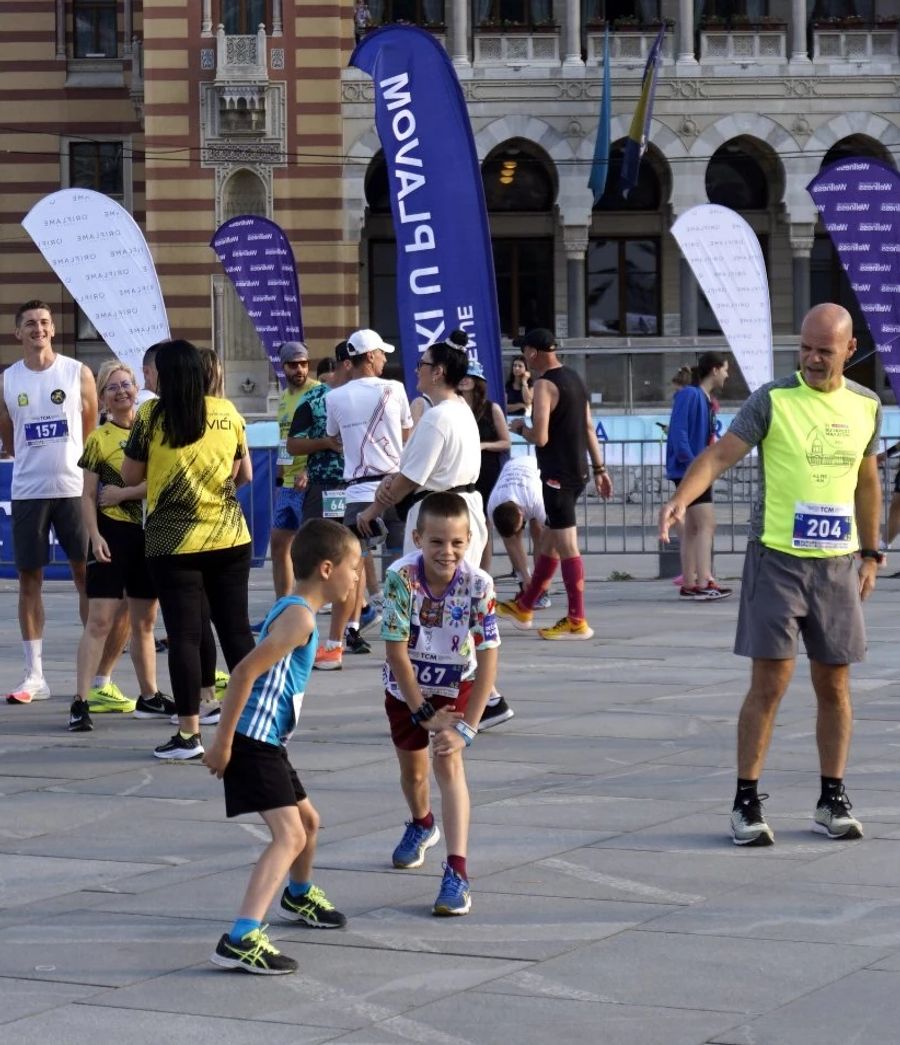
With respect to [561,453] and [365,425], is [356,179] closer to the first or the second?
[561,453]

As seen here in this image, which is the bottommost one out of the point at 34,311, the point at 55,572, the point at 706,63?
the point at 55,572

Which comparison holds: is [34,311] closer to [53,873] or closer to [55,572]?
[53,873]

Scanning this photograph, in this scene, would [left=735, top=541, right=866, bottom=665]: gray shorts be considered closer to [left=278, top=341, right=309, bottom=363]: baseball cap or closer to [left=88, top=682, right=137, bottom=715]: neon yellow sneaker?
[left=88, top=682, right=137, bottom=715]: neon yellow sneaker

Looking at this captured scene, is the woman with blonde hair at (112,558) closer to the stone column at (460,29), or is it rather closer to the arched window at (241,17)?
the arched window at (241,17)

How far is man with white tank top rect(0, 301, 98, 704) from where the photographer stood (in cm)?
929

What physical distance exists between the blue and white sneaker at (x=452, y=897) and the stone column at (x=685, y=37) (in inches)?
1175

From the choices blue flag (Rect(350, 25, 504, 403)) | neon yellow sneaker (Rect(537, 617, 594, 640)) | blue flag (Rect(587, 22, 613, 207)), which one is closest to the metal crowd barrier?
neon yellow sneaker (Rect(537, 617, 594, 640))

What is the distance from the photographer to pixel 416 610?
569cm

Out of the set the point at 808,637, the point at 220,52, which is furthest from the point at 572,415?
the point at 220,52

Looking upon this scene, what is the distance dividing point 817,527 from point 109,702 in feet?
13.2

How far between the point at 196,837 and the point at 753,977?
2274 mm

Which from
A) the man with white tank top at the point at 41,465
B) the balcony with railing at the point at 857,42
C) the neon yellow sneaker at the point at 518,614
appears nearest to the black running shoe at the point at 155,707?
the man with white tank top at the point at 41,465

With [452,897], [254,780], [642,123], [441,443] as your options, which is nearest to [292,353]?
[441,443]

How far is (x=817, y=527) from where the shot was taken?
627cm
